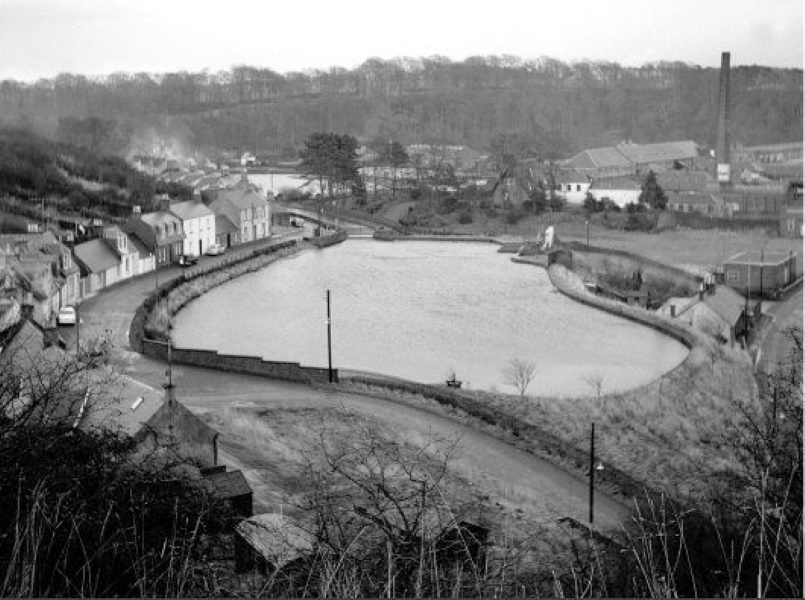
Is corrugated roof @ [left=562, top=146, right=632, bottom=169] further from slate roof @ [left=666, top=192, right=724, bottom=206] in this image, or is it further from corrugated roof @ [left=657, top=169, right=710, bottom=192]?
slate roof @ [left=666, top=192, right=724, bottom=206]

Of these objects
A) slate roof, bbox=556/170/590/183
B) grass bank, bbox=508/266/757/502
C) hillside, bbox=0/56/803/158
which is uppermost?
hillside, bbox=0/56/803/158

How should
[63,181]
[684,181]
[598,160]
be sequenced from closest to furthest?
[63,181] < [684,181] < [598,160]

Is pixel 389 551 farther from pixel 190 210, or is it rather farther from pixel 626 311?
pixel 190 210

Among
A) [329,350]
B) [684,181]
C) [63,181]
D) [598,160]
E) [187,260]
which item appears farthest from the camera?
[598,160]

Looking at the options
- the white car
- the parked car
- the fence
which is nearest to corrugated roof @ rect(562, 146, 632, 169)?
the fence

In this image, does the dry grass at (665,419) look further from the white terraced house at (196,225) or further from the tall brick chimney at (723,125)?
the white terraced house at (196,225)

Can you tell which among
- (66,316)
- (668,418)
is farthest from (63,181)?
(668,418)

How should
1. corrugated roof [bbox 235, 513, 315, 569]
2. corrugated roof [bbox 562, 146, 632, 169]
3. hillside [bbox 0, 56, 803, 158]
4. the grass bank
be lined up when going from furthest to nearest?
1. corrugated roof [bbox 562, 146, 632, 169]
2. hillside [bbox 0, 56, 803, 158]
3. the grass bank
4. corrugated roof [bbox 235, 513, 315, 569]
